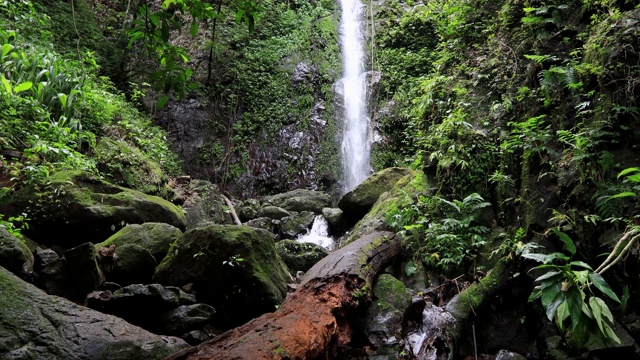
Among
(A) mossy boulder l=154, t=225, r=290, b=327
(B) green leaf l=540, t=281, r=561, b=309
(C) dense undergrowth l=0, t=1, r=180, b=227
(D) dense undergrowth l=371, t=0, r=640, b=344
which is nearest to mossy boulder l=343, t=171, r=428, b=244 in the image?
(D) dense undergrowth l=371, t=0, r=640, b=344

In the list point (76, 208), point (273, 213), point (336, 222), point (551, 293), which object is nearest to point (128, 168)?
point (76, 208)

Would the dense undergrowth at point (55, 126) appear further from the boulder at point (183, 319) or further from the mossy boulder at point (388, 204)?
the mossy boulder at point (388, 204)

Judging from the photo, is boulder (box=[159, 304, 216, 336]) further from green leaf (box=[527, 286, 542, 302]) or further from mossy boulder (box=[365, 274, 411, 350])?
green leaf (box=[527, 286, 542, 302])

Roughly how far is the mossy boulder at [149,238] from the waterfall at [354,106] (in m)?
7.40

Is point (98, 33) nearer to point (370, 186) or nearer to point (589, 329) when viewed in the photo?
point (370, 186)

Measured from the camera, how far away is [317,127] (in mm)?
13523

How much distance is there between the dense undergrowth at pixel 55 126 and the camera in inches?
215

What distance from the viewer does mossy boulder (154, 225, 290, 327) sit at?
4.62 meters

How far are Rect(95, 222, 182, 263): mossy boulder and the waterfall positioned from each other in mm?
7401

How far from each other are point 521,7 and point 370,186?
4.09 meters

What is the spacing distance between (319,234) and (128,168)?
4137mm

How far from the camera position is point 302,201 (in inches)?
415

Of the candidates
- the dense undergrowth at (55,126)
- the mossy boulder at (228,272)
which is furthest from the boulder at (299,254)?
the dense undergrowth at (55,126)

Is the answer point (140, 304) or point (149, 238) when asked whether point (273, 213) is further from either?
point (140, 304)
